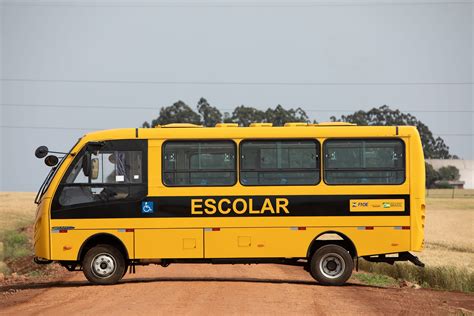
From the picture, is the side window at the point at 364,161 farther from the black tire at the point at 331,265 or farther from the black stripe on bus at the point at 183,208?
Answer: the black tire at the point at 331,265

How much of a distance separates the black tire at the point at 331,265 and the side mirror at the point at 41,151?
5.51 m

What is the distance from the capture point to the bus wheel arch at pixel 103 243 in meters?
19.9

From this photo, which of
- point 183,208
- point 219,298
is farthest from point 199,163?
point 219,298

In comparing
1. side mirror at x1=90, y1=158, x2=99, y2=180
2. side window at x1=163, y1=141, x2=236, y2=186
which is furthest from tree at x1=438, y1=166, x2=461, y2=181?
side mirror at x1=90, y1=158, x2=99, y2=180

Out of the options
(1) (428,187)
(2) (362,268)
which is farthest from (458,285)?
(1) (428,187)

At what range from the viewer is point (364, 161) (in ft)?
65.9

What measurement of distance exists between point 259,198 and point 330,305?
166 inches

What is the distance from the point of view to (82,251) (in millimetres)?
20031

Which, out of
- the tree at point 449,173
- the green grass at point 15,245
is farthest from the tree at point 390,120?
the green grass at point 15,245

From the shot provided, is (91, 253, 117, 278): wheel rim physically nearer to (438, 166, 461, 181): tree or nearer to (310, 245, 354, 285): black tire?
(310, 245, 354, 285): black tire

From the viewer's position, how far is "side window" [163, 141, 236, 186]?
19.9 meters

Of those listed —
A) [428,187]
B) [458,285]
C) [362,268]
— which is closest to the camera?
[458,285]

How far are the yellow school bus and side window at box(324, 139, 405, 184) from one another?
2cm

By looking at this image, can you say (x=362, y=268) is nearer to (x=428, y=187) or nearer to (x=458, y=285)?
(x=458, y=285)
